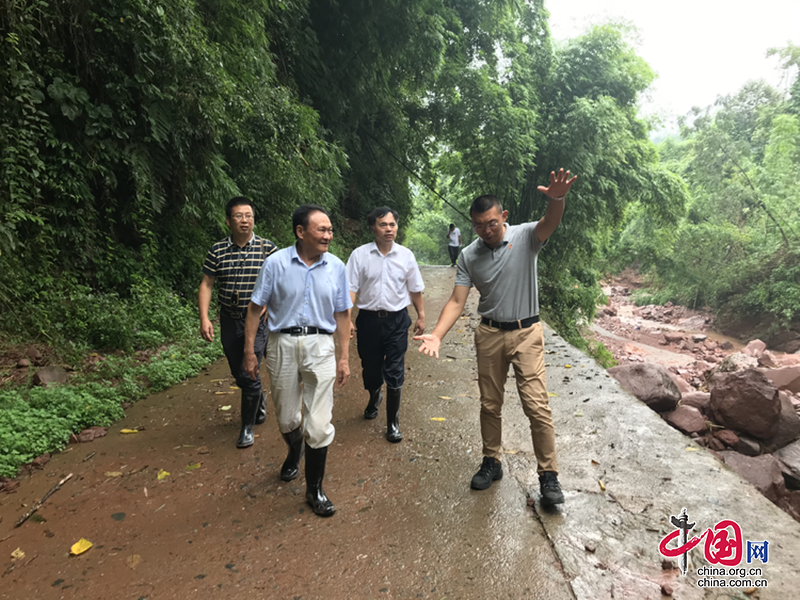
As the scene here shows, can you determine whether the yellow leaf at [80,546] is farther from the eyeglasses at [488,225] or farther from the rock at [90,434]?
the eyeglasses at [488,225]

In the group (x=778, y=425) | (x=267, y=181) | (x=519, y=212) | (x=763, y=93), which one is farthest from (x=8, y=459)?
(x=763, y=93)

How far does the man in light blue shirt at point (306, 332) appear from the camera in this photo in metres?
2.85

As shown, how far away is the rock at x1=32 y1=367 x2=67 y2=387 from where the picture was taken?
4488 mm

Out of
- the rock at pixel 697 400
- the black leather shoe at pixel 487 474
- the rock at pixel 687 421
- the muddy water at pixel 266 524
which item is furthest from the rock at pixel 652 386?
the black leather shoe at pixel 487 474

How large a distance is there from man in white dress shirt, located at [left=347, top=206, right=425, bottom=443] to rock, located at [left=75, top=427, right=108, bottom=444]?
7.95 feet

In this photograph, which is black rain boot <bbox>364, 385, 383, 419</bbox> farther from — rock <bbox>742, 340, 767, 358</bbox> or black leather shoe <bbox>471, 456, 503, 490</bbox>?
rock <bbox>742, 340, 767, 358</bbox>

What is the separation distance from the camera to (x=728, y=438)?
19.6ft

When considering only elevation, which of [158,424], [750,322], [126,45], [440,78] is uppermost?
[440,78]

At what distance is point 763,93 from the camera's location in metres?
32.8

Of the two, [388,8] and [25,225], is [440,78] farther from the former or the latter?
[25,225]

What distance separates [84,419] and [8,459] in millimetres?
767

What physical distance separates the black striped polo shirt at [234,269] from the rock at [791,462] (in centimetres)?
635

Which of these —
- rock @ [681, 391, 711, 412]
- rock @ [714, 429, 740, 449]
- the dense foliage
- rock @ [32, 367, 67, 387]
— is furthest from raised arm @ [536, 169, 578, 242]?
the dense foliage

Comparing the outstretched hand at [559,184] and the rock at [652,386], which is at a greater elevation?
the outstretched hand at [559,184]
